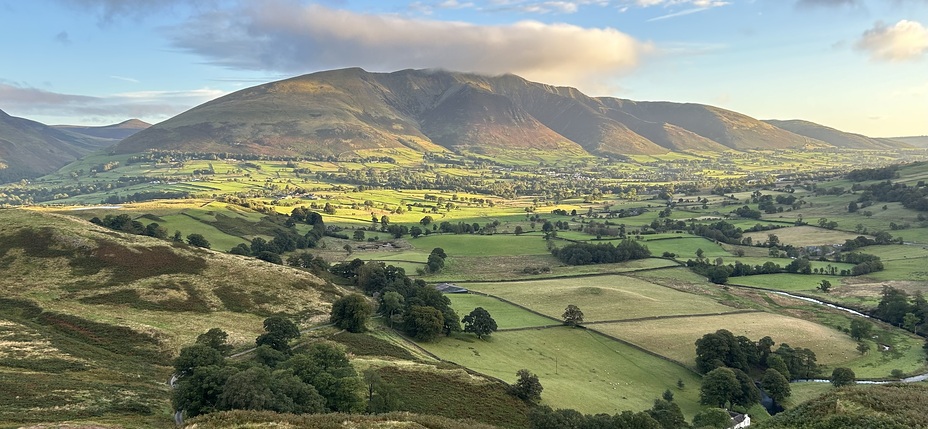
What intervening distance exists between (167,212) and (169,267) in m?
78.8

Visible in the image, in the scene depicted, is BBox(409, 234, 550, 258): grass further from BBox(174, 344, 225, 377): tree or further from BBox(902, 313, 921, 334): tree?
BBox(174, 344, 225, 377): tree

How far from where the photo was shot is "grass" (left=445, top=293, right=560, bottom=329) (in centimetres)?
9062

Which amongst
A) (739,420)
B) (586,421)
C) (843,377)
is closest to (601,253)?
(843,377)

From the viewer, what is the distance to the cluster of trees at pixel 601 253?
474ft

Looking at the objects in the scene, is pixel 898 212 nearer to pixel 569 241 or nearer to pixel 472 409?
pixel 569 241

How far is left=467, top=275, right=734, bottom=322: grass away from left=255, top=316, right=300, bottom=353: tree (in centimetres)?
4844

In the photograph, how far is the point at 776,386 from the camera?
2685 inches

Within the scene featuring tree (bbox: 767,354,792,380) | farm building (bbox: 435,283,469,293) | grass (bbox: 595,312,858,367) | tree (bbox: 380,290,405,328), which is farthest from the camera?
farm building (bbox: 435,283,469,293)

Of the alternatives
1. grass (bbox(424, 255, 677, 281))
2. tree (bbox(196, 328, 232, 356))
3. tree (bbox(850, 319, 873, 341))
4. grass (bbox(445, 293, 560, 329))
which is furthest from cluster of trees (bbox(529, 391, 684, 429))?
grass (bbox(424, 255, 677, 281))

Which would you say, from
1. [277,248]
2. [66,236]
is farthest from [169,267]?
[277,248]

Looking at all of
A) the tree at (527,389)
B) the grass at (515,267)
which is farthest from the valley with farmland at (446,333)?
the grass at (515,267)

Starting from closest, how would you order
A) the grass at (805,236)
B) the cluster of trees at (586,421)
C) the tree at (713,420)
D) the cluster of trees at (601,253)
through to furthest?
the cluster of trees at (586,421) → the tree at (713,420) → the cluster of trees at (601,253) → the grass at (805,236)

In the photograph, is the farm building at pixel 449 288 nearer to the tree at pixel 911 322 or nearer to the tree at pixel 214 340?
the tree at pixel 214 340

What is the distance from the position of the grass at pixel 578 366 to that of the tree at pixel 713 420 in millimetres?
5662
